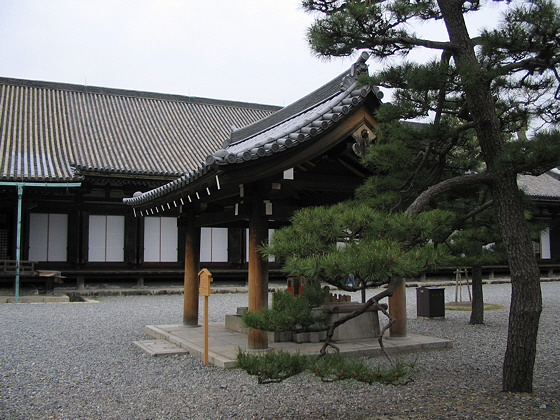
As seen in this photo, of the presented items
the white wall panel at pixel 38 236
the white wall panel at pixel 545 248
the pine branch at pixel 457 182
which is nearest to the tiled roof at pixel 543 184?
the white wall panel at pixel 545 248

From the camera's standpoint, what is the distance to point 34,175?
50.4 ft

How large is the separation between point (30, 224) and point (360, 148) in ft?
44.7

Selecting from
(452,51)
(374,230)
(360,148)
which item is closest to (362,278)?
(374,230)

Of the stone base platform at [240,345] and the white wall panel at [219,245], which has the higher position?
the white wall panel at [219,245]

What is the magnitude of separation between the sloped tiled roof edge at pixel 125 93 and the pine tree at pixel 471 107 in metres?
20.2

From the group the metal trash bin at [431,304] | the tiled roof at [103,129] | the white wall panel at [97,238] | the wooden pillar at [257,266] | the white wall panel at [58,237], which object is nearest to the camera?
the wooden pillar at [257,266]

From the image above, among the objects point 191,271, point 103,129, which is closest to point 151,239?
point 103,129

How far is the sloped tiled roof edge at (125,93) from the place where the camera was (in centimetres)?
2258

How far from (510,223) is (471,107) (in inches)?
48.1

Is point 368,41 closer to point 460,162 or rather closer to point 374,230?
point 374,230

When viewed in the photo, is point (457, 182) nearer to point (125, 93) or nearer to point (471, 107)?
point (471, 107)

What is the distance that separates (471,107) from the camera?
5480 mm

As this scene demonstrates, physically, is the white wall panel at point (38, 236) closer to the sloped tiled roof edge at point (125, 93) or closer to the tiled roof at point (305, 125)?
the sloped tiled roof edge at point (125, 93)

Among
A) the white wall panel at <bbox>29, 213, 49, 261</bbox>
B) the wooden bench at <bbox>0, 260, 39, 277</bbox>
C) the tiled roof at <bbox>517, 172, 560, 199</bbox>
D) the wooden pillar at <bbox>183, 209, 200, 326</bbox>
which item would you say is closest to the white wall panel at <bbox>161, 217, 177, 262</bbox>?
the white wall panel at <bbox>29, 213, 49, 261</bbox>
